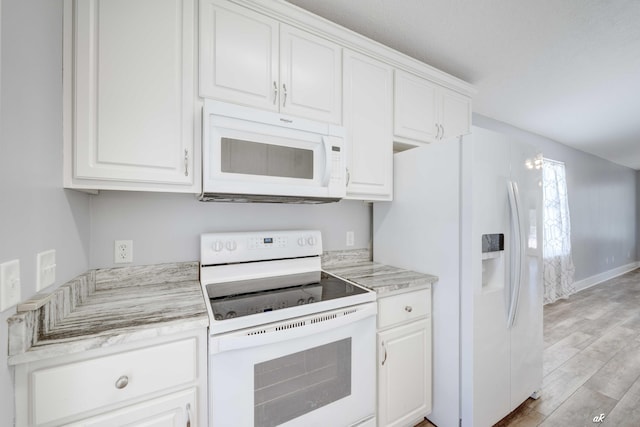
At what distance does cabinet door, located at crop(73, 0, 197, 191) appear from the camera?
1.05 m

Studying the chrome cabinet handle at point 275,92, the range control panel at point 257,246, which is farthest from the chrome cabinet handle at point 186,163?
the chrome cabinet handle at point 275,92

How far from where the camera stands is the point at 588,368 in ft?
7.33

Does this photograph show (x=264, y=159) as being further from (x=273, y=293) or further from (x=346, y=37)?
(x=346, y=37)

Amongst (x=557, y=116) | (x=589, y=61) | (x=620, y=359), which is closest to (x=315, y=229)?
(x=589, y=61)

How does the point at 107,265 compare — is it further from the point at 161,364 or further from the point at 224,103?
the point at 224,103

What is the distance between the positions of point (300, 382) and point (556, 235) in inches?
190

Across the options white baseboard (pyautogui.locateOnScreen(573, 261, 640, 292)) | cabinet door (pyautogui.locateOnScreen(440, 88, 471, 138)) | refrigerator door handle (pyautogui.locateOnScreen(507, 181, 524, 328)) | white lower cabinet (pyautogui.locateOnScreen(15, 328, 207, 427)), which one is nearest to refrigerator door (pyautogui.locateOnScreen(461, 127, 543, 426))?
refrigerator door handle (pyautogui.locateOnScreen(507, 181, 524, 328))

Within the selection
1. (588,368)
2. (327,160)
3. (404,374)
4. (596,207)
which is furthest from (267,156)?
(596,207)

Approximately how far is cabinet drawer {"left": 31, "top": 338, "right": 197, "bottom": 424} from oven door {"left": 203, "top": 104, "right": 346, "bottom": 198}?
0.67 metres

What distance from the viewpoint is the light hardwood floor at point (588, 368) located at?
1.71 meters

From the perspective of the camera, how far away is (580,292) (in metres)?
4.47

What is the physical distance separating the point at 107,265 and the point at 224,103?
1.02 m

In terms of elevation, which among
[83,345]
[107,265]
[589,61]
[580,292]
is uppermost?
[589,61]

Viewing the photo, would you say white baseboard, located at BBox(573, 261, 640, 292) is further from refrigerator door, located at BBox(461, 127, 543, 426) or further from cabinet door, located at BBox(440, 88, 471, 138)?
cabinet door, located at BBox(440, 88, 471, 138)
